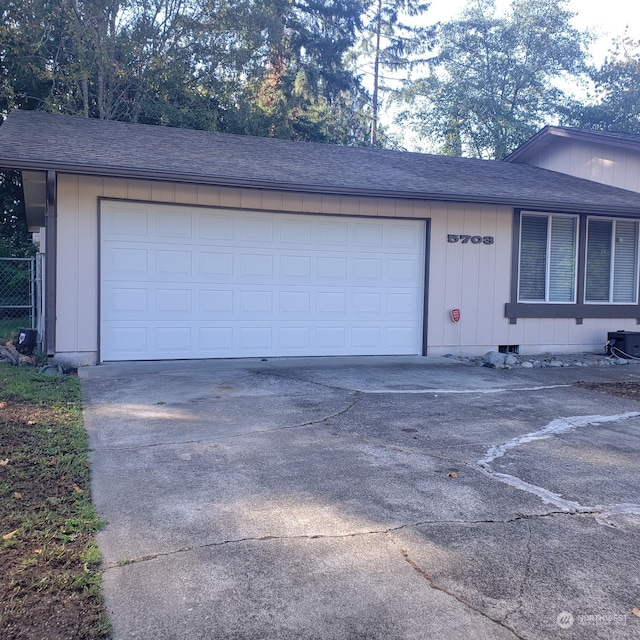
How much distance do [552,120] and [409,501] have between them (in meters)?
30.2

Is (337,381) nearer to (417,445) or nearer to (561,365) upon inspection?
(417,445)

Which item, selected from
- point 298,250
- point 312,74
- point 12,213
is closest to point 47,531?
point 298,250

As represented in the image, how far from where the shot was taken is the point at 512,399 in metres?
7.54

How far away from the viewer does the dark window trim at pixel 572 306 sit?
36.6ft

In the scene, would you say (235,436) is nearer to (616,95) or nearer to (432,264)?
(432,264)

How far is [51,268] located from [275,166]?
12.8 ft

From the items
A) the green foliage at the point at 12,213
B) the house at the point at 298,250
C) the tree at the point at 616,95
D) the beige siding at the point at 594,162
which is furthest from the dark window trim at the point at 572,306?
the tree at the point at 616,95

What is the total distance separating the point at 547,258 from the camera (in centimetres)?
1140

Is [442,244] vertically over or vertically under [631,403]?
over

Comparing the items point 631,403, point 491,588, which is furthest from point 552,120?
point 491,588

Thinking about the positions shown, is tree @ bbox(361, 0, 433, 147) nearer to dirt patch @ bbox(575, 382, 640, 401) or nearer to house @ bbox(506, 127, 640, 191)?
house @ bbox(506, 127, 640, 191)

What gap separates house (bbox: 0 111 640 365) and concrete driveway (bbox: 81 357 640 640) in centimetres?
257

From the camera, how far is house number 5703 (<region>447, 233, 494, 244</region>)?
10.9m

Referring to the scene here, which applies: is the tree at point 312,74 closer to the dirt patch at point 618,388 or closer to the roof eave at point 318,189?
the roof eave at point 318,189
